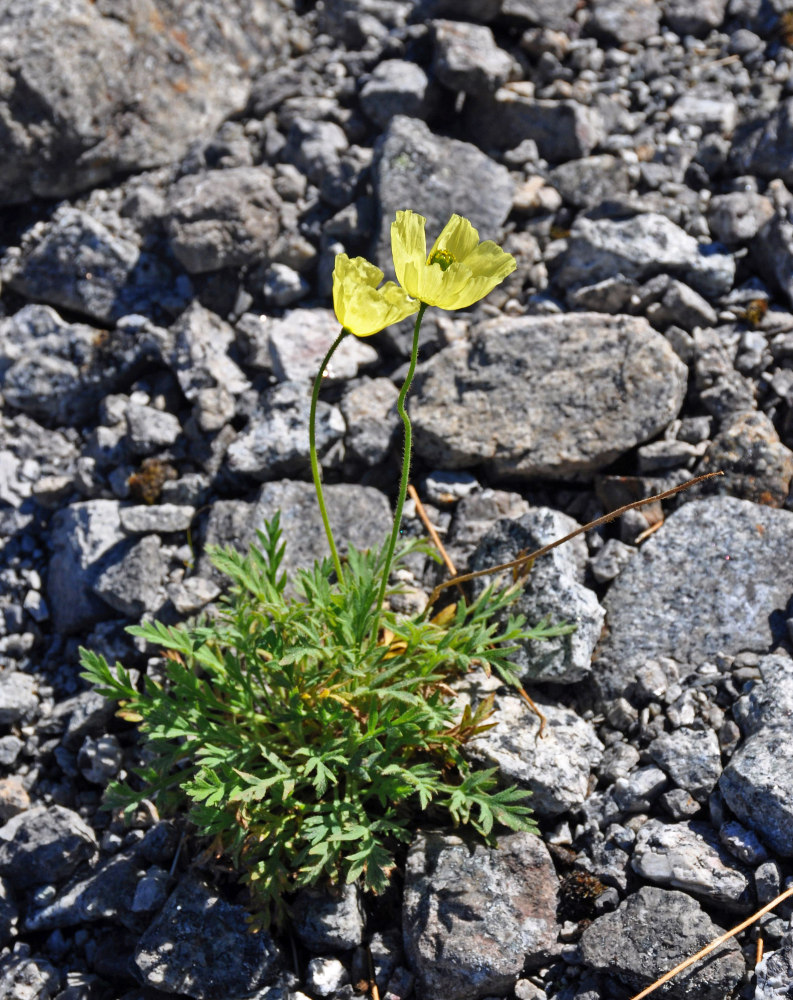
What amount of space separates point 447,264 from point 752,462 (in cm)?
236

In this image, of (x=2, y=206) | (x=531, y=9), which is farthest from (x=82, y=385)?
(x=531, y=9)

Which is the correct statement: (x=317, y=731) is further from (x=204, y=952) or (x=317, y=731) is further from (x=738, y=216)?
(x=738, y=216)

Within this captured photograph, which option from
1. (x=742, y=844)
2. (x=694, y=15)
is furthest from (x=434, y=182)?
(x=742, y=844)

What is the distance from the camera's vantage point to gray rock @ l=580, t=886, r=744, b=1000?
3223mm

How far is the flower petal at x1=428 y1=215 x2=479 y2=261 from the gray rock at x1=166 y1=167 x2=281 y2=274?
2786mm

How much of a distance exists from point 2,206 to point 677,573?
16.5ft

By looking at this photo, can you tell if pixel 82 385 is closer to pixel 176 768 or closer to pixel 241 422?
pixel 241 422

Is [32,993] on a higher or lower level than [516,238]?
lower

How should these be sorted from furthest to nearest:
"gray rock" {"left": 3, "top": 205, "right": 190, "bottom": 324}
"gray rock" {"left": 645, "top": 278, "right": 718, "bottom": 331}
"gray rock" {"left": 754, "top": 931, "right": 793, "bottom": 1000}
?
"gray rock" {"left": 3, "top": 205, "right": 190, "bottom": 324}
"gray rock" {"left": 645, "top": 278, "right": 718, "bottom": 331}
"gray rock" {"left": 754, "top": 931, "right": 793, "bottom": 1000}

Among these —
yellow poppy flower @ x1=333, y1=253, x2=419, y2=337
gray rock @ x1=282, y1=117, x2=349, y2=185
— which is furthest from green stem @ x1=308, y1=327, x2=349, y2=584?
gray rock @ x1=282, y1=117, x2=349, y2=185

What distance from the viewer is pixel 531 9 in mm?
6191

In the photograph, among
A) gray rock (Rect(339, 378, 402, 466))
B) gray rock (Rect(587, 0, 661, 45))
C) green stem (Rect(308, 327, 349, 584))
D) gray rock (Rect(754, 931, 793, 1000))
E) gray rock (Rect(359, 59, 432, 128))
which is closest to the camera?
green stem (Rect(308, 327, 349, 584))

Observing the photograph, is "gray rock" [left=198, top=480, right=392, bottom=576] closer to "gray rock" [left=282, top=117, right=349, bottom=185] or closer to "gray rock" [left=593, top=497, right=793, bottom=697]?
"gray rock" [left=593, top=497, right=793, bottom=697]

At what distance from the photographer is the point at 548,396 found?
4.90m
